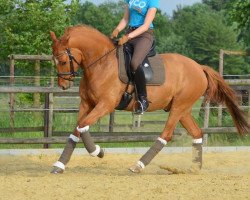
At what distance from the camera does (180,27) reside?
8450cm

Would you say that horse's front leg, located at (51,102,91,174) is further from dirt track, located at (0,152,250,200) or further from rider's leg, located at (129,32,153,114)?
rider's leg, located at (129,32,153,114)

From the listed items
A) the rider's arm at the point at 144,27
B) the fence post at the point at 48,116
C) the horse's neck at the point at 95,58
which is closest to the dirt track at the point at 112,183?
the horse's neck at the point at 95,58

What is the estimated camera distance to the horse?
8.31 m

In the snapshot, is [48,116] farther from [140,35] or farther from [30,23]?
[30,23]

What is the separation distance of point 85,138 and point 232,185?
7.13ft

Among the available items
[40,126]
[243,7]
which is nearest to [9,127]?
[40,126]

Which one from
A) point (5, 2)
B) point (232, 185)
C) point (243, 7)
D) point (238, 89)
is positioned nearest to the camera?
point (232, 185)

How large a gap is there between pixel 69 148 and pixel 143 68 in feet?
4.80

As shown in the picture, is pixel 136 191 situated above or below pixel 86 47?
below

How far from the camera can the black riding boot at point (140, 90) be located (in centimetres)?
858

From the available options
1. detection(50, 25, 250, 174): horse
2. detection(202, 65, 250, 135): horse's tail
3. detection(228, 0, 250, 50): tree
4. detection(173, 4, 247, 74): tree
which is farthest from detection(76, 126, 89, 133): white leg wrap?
detection(173, 4, 247, 74): tree

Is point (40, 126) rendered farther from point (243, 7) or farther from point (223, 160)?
point (243, 7)

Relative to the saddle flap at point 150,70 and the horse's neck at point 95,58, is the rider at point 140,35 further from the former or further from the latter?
the horse's neck at point 95,58

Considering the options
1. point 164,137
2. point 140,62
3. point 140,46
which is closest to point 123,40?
point 140,46
